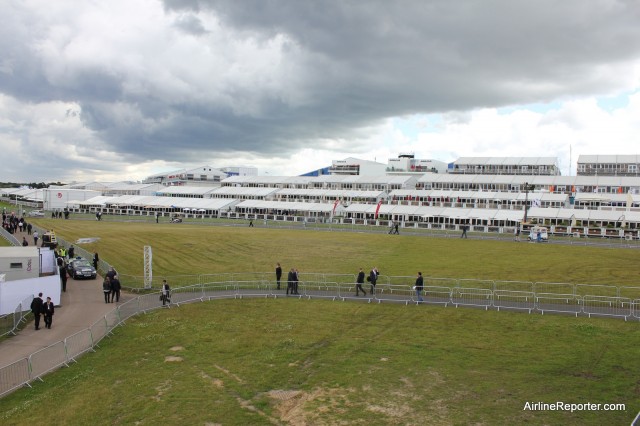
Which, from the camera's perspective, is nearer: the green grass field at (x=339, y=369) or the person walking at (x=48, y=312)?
the green grass field at (x=339, y=369)

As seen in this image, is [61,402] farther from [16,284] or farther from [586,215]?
[586,215]

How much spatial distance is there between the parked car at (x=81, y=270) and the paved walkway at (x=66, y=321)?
1.13 meters

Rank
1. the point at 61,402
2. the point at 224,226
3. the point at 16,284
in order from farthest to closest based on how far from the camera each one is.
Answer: the point at 224,226, the point at 16,284, the point at 61,402

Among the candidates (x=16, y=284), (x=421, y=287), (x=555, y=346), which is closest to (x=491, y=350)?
(x=555, y=346)

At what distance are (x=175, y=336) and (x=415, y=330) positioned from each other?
996cm

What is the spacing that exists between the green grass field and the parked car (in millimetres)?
11639

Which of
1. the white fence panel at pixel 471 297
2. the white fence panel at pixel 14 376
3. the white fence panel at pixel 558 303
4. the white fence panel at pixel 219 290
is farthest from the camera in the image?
the white fence panel at pixel 219 290

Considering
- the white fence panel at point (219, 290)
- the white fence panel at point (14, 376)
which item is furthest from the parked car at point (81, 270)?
the white fence panel at point (14, 376)

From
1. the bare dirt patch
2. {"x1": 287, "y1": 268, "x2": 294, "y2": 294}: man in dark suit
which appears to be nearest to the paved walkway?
{"x1": 287, "y1": 268, "x2": 294, "y2": 294}: man in dark suit

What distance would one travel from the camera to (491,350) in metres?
A: 18.2

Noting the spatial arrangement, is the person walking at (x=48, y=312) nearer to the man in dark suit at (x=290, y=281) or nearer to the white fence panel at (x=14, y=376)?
the white fence panel at (x=14, y=376)

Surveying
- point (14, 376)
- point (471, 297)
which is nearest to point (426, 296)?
point (471, 297)

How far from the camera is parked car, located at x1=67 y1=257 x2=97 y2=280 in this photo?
32516 mm

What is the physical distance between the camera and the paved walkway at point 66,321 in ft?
60.9
